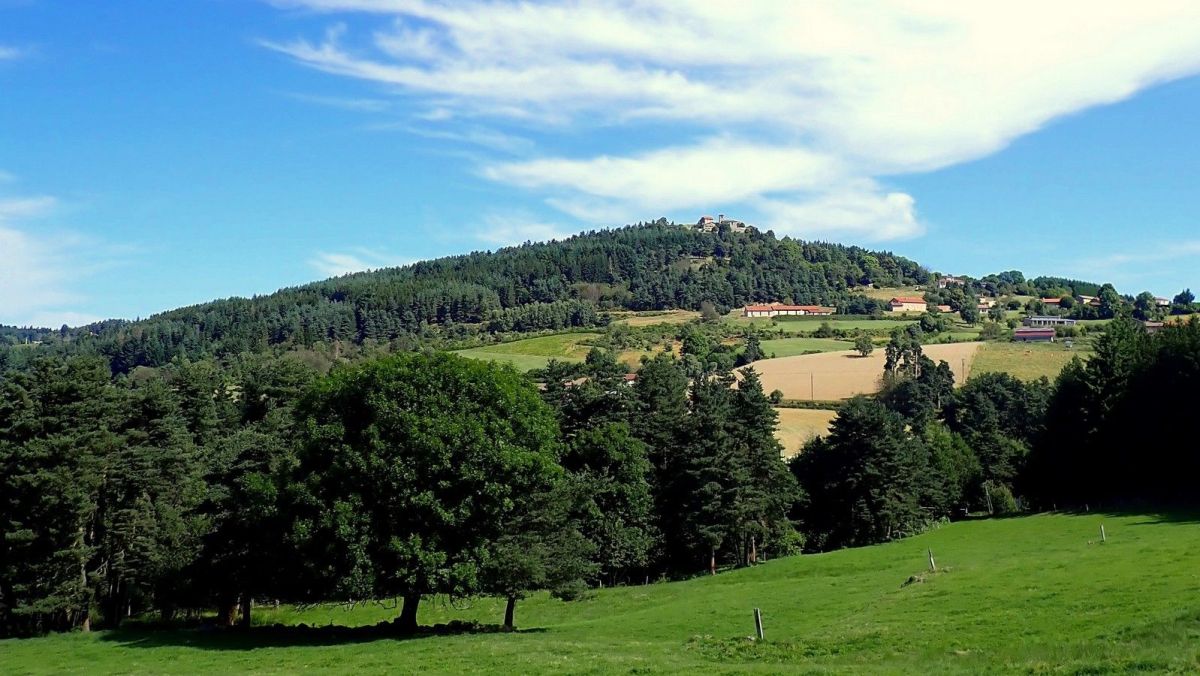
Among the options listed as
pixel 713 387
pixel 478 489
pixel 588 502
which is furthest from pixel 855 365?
pixel 478 489

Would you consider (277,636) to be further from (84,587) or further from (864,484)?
(864,484)

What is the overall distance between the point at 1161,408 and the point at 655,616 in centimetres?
5248

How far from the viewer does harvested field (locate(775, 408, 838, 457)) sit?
121312mm

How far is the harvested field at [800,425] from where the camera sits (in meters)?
121

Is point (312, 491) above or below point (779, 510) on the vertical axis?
above

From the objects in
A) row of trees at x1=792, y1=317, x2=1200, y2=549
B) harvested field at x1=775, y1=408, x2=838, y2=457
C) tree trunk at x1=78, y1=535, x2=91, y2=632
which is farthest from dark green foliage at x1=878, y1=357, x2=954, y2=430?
tree trunk at x1=78, y1=535, x2=91, y2=632

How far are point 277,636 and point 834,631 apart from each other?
83.4 feet

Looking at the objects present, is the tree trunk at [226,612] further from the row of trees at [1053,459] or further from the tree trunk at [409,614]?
the row of trees at [1053,459]

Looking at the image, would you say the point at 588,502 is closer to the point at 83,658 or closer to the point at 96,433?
the point at 83,658

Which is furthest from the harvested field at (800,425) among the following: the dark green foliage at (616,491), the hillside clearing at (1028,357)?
the dark green foliage at (616,491)

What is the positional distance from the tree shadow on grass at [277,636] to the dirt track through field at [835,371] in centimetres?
11792

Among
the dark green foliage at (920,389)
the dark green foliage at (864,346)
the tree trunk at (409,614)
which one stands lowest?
the tree trunk at (409,614)

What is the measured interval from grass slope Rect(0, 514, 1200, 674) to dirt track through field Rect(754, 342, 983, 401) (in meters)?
98.6

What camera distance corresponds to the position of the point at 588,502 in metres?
47.1
